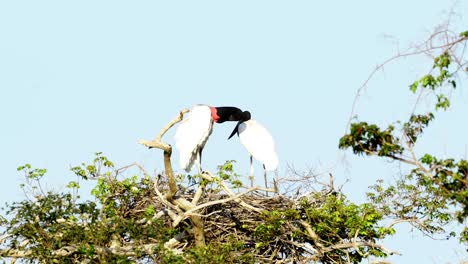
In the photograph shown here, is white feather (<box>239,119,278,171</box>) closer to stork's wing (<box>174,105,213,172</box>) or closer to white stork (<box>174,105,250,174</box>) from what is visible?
white stork (<box>174,105,250,174</box>)

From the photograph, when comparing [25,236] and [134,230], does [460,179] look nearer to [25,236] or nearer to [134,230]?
[134,230]

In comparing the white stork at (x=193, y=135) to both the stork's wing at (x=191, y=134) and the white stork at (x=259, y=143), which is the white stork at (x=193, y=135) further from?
the white stork at (x=259, y=143)

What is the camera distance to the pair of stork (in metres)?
15.1

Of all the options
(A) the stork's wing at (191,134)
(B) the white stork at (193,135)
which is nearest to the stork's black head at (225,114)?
(B) the white stork at (193,135)

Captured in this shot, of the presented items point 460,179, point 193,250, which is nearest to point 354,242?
point 193,250

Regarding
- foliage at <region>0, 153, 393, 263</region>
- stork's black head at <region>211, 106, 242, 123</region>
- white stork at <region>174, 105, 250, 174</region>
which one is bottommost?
foliage at <region>0, 153, 393, 263</region>

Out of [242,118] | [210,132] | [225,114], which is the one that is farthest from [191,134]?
[242,118]

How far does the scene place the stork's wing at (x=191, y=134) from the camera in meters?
15.1

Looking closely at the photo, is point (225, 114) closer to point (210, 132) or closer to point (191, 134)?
point (210, 132)

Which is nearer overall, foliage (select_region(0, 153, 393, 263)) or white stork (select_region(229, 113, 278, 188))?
foliage (select_region(0, 153, 393, 263))

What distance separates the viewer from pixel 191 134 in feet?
49.6

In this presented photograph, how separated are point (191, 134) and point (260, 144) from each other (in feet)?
3.78

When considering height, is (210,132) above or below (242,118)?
below

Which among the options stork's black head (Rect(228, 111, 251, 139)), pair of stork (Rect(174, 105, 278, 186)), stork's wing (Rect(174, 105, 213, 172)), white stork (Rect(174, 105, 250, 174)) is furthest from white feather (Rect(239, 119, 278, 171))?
stork's wing (Rect(174, 105, 213, 172))
